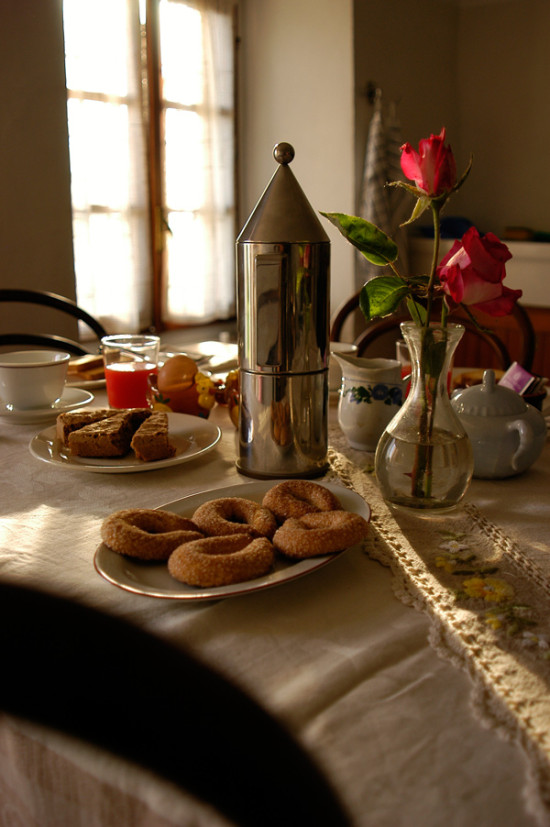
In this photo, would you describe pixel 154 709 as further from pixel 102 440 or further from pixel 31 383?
pixel 31 383

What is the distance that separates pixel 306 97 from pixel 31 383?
2.79 meters

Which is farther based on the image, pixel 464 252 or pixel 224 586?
pixel 464 252

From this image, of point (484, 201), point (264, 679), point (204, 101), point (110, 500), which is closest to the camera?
point (264, 679)

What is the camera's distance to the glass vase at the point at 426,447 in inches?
29.9

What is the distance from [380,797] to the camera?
37cm

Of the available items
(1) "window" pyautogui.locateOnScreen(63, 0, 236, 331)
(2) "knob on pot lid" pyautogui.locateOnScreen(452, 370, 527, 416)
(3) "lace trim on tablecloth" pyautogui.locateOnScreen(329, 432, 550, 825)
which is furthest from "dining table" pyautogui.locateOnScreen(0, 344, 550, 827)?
(1) "window" pyautogui.locateOnScreen(63, 0, 236, 331)

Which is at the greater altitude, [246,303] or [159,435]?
[246,303]

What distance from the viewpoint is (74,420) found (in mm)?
988

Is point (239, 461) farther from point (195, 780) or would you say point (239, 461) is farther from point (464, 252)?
point (195, 780)

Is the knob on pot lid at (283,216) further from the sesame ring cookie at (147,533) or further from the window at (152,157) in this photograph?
the window at (152,157)

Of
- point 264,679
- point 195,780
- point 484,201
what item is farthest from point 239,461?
point 484,201

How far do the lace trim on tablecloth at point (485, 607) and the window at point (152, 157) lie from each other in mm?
2514

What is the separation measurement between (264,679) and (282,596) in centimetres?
11

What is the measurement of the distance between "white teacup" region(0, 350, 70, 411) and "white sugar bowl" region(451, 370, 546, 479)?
0.63m
